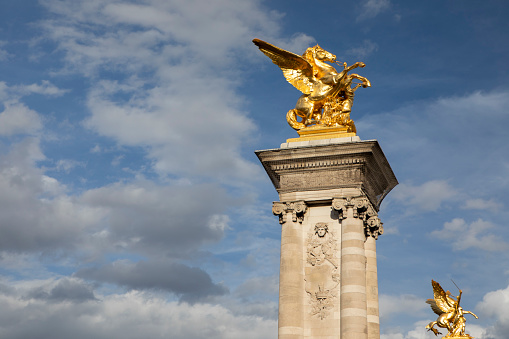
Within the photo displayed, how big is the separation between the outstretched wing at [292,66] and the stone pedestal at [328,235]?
2.76 m

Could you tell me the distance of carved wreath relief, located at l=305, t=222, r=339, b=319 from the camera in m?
27.4

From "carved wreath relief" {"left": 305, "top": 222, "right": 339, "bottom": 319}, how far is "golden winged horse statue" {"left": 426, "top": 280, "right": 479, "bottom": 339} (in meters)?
4.83

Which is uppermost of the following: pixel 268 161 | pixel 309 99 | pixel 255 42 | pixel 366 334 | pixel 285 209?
pixel 255 42

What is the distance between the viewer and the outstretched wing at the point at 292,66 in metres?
30.6

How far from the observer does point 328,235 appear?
92.5 feet

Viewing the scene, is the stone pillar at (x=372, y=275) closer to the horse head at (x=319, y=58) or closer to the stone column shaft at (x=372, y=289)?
the stone column shaft at (x=372, y=289)

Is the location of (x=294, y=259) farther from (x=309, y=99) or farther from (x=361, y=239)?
(x=309, y=99)

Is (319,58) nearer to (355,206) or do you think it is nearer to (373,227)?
(355,206)

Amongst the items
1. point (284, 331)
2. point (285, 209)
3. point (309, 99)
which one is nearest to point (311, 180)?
point (285, 209)

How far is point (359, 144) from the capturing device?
92.5 feet

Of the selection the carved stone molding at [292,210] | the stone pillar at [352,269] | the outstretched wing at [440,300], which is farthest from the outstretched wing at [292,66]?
the outstretched wing at [440,300]

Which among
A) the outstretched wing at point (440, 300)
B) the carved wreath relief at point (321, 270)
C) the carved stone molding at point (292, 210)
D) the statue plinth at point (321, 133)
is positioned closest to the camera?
the carved wreath relief at point (321, 270)

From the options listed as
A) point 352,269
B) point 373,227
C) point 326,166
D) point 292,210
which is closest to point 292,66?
point 326,166

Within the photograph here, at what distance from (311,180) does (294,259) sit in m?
3.04
